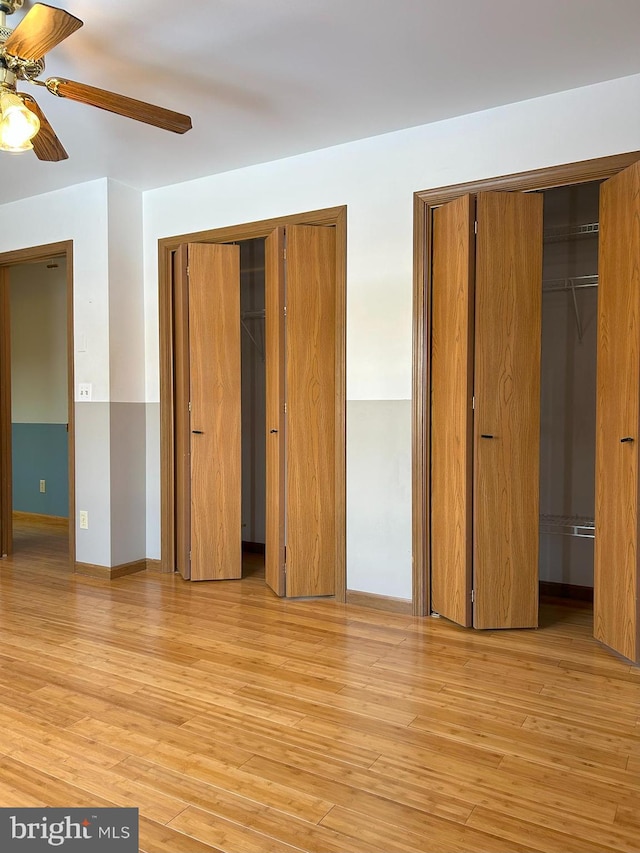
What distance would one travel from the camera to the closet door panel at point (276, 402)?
154 inches

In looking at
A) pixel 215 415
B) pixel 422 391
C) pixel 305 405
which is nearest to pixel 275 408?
pixel 305 405

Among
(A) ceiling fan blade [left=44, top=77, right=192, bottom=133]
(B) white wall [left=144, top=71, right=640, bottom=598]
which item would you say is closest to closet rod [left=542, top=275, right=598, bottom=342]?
(B) white wall [left=144, top=71, right=640, bottom=598]

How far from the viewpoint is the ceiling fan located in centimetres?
203

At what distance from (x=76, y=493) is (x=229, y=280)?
182 centimetres

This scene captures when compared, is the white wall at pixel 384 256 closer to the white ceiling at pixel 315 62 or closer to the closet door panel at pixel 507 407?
the white ceiling at pixel 315 62

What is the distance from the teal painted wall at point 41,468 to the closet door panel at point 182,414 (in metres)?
2.24

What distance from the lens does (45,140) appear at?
2686 mm

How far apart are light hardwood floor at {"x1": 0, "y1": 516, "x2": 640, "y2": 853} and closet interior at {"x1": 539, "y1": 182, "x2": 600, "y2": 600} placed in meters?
0.53

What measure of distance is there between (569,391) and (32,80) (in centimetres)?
328

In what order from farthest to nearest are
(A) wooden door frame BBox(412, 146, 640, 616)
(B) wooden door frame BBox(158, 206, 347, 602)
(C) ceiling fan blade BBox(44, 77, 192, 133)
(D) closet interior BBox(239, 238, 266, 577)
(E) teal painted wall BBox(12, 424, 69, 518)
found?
(E) teal painted wall BBox(12, 424, 69, 518) → (D) closet interior BBox(239, 238, 266, 577) → (B) wooden door frame BBox(158, 206, 347, 602) → (A) wooden door frame BBox(412, 146, 640, 616) → (C) ceiling fan blade BBox(44, 77, 192, 133)

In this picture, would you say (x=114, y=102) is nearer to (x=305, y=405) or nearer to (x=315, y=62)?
(x=315, y=62)

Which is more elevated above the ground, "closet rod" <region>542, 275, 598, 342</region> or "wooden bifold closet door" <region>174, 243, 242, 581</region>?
"closet rod" <region>542, 275, 598, 342</region>

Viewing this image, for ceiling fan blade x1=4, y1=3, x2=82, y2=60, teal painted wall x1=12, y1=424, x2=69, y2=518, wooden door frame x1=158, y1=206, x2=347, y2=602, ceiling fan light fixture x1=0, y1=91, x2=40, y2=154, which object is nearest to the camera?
ceiling fan blade x1=4, y1=3, x2=82, y2=60

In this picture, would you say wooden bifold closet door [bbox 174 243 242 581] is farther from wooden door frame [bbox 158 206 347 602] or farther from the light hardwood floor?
the light hardwood floor
